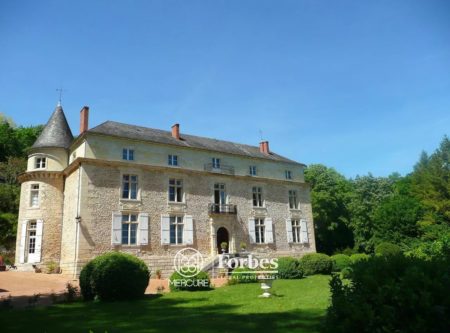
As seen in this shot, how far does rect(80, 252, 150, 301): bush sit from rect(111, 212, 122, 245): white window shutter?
327 inches

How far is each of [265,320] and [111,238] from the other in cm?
1435

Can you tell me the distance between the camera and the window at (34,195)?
896 inches

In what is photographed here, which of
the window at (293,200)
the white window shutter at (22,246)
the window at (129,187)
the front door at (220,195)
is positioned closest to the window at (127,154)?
the window at (129,187)

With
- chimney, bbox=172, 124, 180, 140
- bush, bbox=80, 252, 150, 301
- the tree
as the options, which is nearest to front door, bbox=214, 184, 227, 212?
chimney, bbox=172, 124, 180, 140

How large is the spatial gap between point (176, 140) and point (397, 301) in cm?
2187

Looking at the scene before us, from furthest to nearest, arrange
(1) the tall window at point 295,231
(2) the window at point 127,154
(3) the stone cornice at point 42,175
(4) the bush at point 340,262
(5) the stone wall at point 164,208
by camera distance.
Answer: (1) the tall window at point 295,231 → (3) the stone cornice at point 42,175 → (4) the bush at point 340,262 → (2) the window at point 127,154 → (5) the stone wall at point 164,208

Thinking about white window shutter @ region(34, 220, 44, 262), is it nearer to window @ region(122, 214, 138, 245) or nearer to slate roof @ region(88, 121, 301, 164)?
window @ region(122, 214, 138, 245)

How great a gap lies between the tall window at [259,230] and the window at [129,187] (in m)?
9.14

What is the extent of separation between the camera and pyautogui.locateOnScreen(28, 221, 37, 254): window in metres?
22.0

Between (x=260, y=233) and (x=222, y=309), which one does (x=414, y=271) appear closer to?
(x=222, y=309)

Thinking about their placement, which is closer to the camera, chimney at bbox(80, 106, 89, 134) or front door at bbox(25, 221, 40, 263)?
front door at bbox(25, 221, 40, 263)

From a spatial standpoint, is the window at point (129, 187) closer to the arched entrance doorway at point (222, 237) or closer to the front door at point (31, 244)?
the front door at point (31, 244)

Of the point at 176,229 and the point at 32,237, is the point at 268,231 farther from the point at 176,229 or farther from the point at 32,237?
the point at 32,237

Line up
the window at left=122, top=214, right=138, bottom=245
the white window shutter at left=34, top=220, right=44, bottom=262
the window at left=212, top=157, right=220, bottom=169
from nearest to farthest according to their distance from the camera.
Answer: the window at left=122, top=214, right=138, bottom=245, the white window shutter at left=34, top=220, right=44, bottom=262, the window at left=212, top=157, right=220, bottom=169
